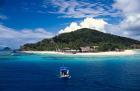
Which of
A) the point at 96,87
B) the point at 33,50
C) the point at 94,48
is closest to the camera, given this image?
the point at 96,87

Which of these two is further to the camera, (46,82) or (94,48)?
(94,48)

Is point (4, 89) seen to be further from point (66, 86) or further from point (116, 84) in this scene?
point (116, 84)

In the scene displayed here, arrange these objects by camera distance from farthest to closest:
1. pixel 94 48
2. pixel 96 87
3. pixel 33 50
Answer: pixel 33 50
pixel 94 48
pixel 96 87

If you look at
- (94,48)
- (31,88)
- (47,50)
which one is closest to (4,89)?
(31,88)

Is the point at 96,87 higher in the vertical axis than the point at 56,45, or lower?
lower

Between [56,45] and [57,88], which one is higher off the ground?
[56,45]

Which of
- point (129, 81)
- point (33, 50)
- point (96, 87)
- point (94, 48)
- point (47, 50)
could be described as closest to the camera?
point (96, 87)

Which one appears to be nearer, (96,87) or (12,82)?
(96,87)

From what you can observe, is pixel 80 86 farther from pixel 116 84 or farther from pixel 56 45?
pixel 56 45

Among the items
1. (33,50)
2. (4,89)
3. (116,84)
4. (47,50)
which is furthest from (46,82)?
(33,50)
